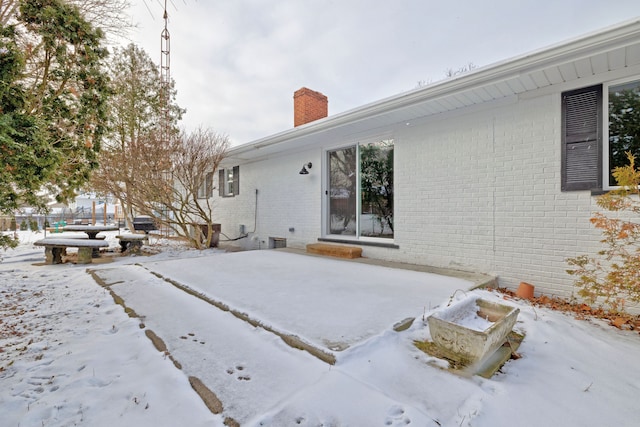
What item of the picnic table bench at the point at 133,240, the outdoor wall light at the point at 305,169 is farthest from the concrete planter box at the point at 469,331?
the picnic table bench at the point at 133,240

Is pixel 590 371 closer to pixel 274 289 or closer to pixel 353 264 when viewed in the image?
pixel 274 289

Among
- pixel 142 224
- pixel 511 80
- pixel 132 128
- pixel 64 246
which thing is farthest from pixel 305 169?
pixel 142 224

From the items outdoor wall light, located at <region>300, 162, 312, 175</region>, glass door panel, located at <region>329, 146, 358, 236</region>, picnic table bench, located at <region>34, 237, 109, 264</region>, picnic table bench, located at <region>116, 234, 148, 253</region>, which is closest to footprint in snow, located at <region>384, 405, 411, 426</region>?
glass door panel, located at <region>329, 146, 358, 236</region>

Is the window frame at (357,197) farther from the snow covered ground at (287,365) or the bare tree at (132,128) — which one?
the bare tree at (132,128)

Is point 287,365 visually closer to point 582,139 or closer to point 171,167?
point 582,139

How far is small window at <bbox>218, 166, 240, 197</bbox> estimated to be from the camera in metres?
9.58

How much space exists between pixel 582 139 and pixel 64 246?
882 centimetres

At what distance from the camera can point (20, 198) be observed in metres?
2.39

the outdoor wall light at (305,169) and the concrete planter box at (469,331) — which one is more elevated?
the outdoor wall light at (305,169)

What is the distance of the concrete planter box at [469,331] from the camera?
1.88 m

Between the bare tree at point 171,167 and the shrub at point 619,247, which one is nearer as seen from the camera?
the shrub at point 619,247

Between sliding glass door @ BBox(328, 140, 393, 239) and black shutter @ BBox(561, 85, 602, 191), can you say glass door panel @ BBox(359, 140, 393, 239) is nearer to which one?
sliding glass door @ BBox(328, 140, 393, 239)

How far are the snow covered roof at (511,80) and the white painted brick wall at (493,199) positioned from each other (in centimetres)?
27

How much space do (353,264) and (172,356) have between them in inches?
138
